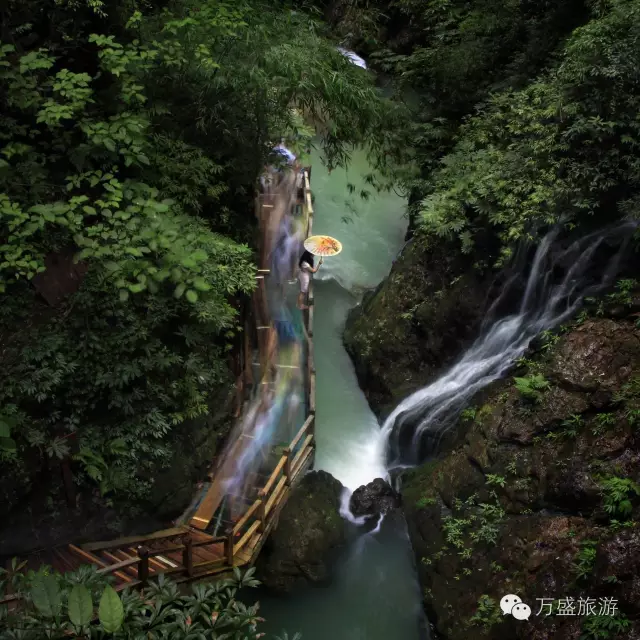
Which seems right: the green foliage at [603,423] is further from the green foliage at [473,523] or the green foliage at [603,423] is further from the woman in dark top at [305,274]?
the woman in dark top at [305,274]

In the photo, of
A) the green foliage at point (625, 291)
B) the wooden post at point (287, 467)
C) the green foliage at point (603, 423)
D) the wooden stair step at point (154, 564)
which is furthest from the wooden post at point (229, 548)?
the green foliage at point (625, 291)

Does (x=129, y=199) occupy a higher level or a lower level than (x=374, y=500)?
higher

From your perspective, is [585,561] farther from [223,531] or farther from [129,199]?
[129,199]

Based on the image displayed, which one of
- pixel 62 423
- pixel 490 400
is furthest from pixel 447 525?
pixel 62 423

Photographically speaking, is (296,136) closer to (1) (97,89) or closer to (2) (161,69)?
(2) (161,69)

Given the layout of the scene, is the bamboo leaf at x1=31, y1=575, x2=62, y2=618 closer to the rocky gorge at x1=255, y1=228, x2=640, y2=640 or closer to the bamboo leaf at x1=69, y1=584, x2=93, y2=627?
the bamboo leaf at x1=69, y1=584, x2=93, y2=627

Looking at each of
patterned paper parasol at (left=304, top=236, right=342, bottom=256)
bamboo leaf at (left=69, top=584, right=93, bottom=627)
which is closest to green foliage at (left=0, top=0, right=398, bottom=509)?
patterned paper parasol at (left=304, top=236, right=342, bottom=256)

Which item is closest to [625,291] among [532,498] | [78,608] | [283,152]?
[532,498]
